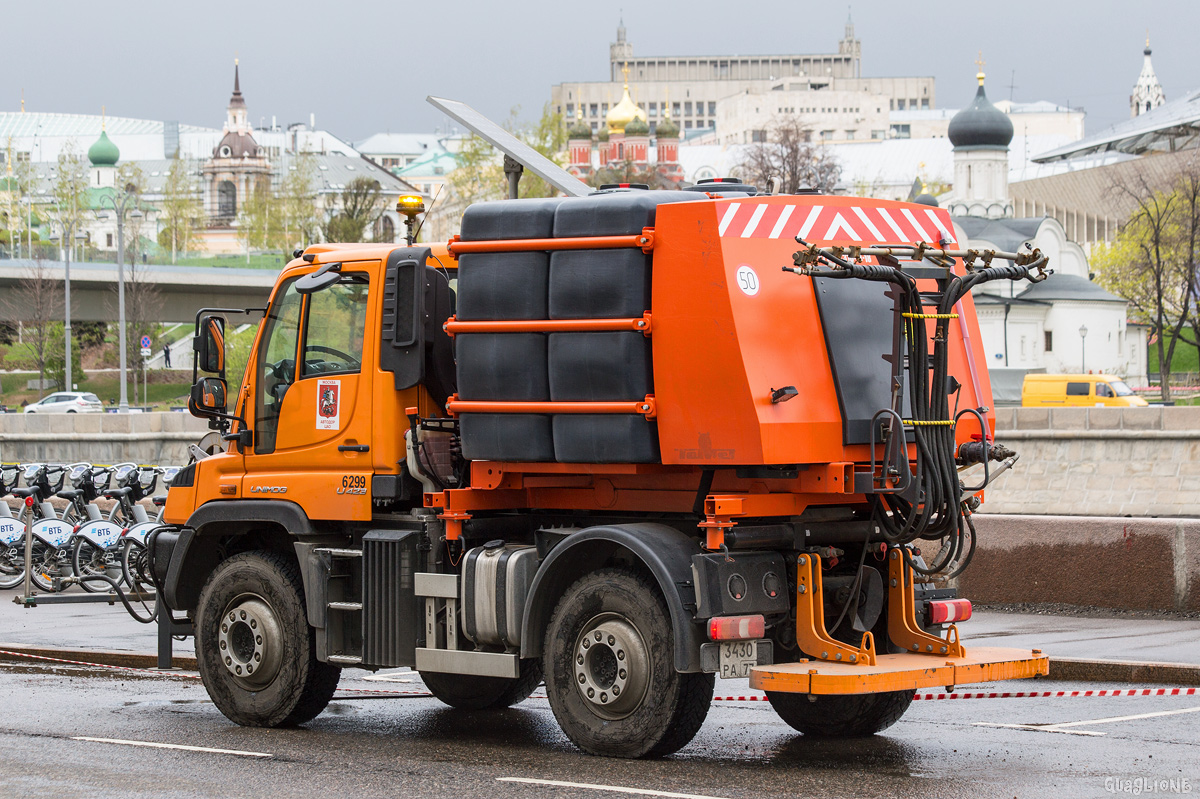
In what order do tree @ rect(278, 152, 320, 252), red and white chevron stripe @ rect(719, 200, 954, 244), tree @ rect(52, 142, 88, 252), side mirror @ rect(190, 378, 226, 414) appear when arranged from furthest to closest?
tree @ rect(52, 142, 88, 252), tree @ rect(278, 152, 320, 252), side mirror @ rect(190, 378, 226, 414), red and white chevron stripe @ rect(719, 200, 954, 244)

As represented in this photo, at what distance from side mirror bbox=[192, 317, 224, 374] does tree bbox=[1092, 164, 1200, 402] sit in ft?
203

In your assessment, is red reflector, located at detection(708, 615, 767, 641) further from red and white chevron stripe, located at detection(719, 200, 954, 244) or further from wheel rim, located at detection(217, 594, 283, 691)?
wheel rim, located at detection(217, 594, 283, 691)

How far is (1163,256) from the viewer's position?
76.8 metres

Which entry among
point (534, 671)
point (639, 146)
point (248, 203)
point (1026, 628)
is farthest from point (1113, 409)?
point (639, 146)

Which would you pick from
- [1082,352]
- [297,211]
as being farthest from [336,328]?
[297,211]

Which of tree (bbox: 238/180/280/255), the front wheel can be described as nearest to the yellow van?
the front wheel

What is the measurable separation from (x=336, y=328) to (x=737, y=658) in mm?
3253

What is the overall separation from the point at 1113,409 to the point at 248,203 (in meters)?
68.3

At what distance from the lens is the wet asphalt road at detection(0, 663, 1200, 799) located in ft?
24.0

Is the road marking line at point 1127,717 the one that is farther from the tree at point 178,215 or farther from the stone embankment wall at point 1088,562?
the tree at point 178,215

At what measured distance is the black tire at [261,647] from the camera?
9305 millimetres

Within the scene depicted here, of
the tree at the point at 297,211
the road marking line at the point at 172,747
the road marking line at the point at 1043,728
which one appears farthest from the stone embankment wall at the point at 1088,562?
the tree at the point at 297,211

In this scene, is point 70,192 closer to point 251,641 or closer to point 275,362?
point 275,362

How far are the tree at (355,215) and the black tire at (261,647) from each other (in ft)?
271
